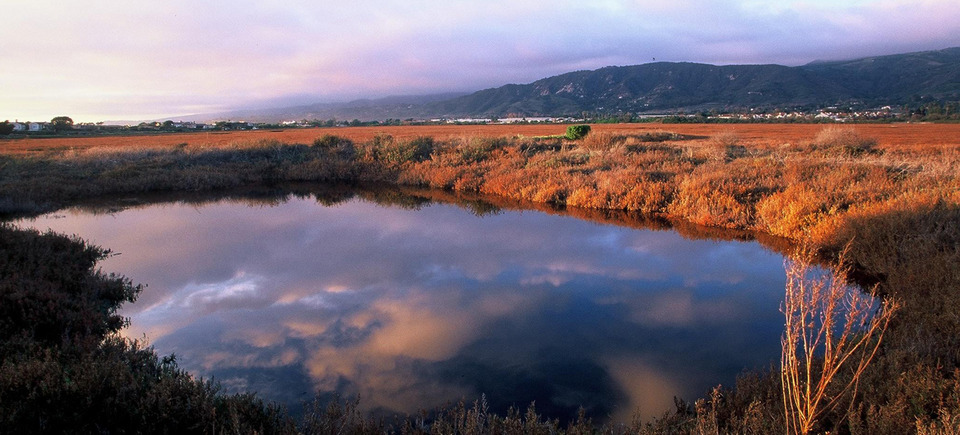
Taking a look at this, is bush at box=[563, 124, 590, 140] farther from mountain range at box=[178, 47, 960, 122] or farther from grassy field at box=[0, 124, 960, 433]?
mountain range at box=[178, 47, 960, 122]

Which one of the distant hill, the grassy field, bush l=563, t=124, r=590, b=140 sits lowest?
the grassy field

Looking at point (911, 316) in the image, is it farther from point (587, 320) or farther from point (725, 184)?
point (725, 184)

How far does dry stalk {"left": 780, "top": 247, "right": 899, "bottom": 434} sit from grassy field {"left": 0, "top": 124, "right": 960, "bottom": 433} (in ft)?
0.50

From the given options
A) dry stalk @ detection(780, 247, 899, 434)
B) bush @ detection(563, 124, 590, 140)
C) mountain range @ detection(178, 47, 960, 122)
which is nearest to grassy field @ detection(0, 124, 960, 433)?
dry stalk @ detection(780, 247, 899, 434)


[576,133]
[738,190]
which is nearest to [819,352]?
[738,190]

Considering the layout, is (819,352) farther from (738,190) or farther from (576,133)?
(576,133)

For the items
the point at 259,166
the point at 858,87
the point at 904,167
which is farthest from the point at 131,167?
the point at 858,87

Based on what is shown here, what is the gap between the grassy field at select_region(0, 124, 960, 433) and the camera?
4715 mm

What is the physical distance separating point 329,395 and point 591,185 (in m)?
15.8

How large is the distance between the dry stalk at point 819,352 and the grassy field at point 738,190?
15 cm

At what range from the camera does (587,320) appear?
344 inches

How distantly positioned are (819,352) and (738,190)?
10.2m

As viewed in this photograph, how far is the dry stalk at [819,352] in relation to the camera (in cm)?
330

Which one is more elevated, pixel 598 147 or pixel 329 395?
pixel 598 147
